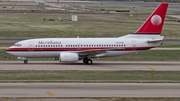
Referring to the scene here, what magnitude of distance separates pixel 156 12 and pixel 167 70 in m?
7.54

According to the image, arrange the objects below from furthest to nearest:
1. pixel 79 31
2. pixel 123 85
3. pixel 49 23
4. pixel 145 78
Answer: pixel 49 23 < pixel 79 31 < pixel 145 78 < pixel 123 85

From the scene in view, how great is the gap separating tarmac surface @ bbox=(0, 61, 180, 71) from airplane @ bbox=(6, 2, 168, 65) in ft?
2.65

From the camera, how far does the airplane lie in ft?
152

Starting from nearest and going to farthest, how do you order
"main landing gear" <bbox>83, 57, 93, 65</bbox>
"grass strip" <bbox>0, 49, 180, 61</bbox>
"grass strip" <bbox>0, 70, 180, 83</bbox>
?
"grass strip" <bbox>0, 70, 180, 83</bbox>, "main landing gear" <bbox>83, 57, 93, 65</bbox>, "grass strip" <bbox>0, 49, 180, 61</bbox>

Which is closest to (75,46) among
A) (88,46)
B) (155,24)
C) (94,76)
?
(88,46)

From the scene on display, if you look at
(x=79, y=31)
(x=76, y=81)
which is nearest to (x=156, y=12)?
(x=76, y=81)

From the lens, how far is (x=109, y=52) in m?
46.9

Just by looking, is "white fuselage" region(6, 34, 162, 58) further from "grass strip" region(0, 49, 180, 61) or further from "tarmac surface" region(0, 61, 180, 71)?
"grass strip" region(0, 49, 180, 61)

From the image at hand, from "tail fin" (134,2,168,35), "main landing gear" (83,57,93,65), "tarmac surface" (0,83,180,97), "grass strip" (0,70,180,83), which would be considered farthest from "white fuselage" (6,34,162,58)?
"tarmac surface" (0,83,180,97)

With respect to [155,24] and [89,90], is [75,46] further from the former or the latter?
[89,90]

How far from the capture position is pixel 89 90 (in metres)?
30.3

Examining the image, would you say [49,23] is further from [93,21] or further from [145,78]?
[145,78]

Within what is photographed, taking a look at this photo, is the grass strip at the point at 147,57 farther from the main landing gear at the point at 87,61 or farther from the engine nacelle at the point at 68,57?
the engine nacelle at the point at 68,57

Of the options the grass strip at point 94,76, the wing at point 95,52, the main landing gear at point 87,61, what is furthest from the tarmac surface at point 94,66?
the grass strip at point 94,76
